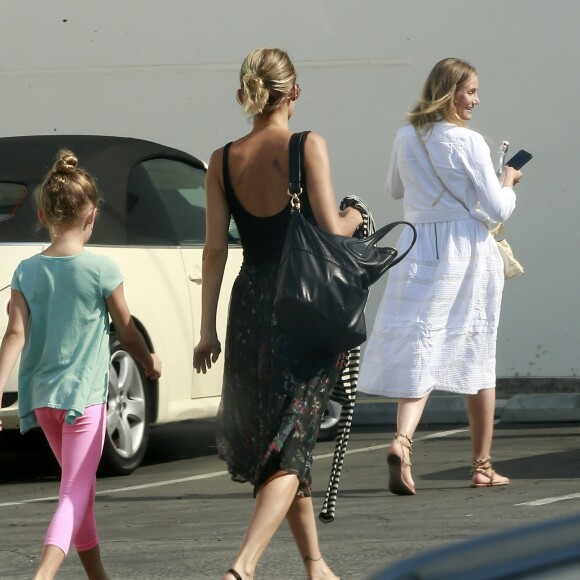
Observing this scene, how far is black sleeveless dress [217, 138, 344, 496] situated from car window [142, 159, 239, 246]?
12.4 feet

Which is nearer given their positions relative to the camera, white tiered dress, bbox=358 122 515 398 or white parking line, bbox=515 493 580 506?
white parking line, bbox=515 493 580 506

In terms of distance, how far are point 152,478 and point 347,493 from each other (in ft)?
4.25

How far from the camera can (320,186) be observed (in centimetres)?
431

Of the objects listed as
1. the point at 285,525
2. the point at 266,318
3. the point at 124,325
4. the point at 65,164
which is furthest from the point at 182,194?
the point at 266,318

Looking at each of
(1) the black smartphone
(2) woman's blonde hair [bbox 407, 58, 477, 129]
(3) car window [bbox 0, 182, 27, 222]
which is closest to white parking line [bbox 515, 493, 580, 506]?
(1) the black smartphone

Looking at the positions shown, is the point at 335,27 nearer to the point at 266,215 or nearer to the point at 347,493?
the point at 347,493

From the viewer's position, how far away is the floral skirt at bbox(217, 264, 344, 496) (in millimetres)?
4277

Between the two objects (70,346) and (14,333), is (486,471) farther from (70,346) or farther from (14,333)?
(14,333)

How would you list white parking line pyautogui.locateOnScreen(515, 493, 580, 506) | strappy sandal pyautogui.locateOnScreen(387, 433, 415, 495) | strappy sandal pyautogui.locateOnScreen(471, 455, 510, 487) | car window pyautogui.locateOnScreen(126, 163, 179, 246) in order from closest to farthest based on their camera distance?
white parking line pyautogui.locateOnScreen(515, 493, 580, 506) < strappy sandal pyautogui.locateOnScreen(387, 433, 415, 495) < strappy sandal pyautogui.locateOnScreen(471, 455, 510, 487) < car window pyautogui.locateOnScreen(126, 163, 179, 246)

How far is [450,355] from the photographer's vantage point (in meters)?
6.59

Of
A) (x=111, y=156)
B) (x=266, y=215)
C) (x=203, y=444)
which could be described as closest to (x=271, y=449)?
(x=266, y=215)

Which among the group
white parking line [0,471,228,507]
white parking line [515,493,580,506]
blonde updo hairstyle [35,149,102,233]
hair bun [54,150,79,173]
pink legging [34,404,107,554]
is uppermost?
hair bun [54,150,79,173]

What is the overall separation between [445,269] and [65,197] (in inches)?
95.8

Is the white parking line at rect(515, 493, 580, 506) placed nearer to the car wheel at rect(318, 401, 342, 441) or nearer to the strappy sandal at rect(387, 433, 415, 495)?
the strappy sandal at rect(387, 433, 415, 495)
